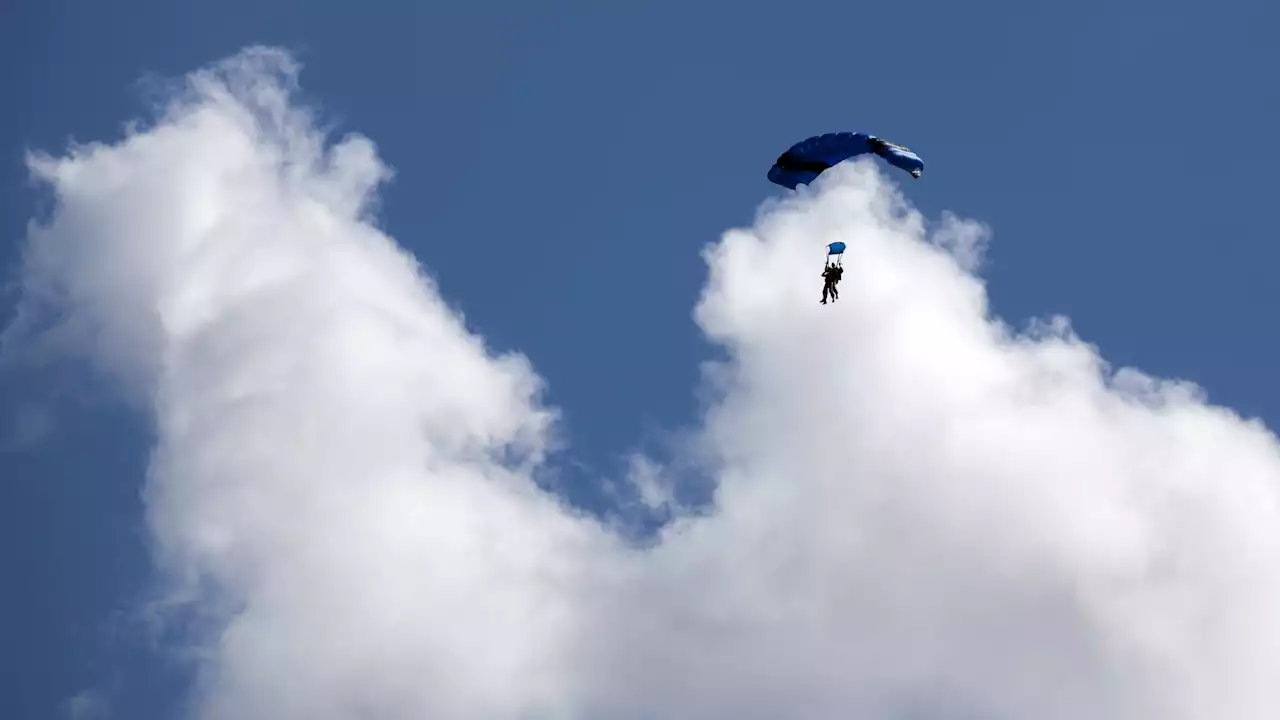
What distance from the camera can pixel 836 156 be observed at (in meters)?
94.2

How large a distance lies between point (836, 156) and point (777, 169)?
10.6ft

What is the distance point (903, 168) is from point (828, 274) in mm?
7505

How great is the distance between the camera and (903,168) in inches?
3600

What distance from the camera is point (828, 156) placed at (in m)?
94.2

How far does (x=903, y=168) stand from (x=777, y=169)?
23.7ft

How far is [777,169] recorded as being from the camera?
95250 millimetres

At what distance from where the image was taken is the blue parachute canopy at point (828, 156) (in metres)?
91.8

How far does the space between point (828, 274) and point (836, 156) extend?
6290mm

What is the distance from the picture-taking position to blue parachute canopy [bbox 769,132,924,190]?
301 feet

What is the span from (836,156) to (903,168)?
14.1 feet
